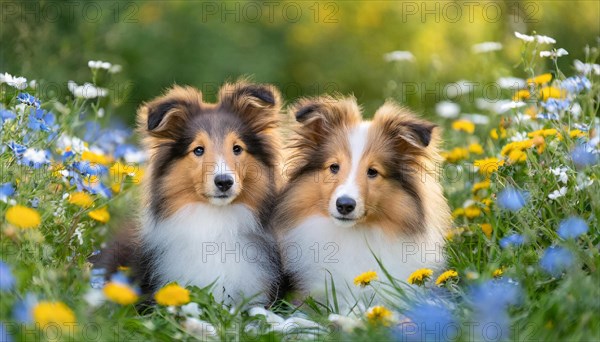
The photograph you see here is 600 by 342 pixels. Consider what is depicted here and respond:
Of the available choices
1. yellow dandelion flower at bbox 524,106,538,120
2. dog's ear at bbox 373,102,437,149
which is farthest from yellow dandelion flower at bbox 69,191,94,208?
yellow dandelion flower at bbox 524,106,538,120

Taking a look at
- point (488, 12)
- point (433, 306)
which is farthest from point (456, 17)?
point (433, 306)

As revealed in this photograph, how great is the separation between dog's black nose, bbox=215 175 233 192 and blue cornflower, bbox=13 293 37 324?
114cm

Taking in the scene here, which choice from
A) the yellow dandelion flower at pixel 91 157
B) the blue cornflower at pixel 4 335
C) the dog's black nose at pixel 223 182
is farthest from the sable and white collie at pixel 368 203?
the blue cornflower at pixel 4 335

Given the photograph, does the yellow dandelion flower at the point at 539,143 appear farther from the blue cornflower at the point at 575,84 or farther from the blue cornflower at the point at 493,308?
the blue cornflower at the point at 493,308

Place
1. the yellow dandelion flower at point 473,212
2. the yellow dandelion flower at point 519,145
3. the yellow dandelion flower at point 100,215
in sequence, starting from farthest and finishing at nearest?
1. the yellow dandelion flower at point 473,212
2. the yellow dandelion flower at point 100,215
3. the yellow dandelion flower at point 519,145

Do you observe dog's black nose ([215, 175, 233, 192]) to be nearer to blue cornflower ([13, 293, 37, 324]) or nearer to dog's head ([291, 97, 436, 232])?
dog's head ([291, 97, 436, 232])

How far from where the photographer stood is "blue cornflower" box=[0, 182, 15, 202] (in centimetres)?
406

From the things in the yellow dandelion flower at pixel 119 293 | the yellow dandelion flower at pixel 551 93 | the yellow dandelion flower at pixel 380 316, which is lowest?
the yellow dandelion flower at pixel 380 316

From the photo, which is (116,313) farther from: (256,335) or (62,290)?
(256,335)

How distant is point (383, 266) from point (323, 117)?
0.91 metres

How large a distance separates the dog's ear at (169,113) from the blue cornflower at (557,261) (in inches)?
81.5


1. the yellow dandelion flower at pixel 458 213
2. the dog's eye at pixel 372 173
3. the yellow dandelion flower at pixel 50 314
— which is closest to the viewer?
the yellow dandelion flower at pixel 50 314

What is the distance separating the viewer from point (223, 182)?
14.3ft

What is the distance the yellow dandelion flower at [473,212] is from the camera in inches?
221
